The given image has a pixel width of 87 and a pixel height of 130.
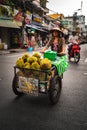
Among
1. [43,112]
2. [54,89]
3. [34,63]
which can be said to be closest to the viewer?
[43,112]

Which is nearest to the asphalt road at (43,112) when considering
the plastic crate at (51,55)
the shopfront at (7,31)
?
the plastic crate at (51,55)

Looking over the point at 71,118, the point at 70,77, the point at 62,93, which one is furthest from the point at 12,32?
the point at 71,118

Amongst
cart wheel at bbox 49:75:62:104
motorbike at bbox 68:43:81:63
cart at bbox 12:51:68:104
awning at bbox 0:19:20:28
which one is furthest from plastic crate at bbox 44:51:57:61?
awning at bbox 0:19:20:28

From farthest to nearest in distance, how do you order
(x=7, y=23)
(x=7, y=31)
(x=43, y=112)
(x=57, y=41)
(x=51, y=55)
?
(x=7, y=31) < (x=7, y=23) < (x=57, y=41) < (x=51, y=55) < (x=43, y=112)

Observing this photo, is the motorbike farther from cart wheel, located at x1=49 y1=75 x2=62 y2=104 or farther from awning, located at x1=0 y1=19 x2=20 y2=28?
awning, located at x1=0 y1=19 x2=20 y2=28

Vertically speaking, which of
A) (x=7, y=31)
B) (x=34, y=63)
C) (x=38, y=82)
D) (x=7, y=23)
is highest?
(x=7, y=23)

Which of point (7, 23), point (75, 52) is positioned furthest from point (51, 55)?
point (7, 23)

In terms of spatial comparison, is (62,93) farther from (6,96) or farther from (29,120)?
(29,120)

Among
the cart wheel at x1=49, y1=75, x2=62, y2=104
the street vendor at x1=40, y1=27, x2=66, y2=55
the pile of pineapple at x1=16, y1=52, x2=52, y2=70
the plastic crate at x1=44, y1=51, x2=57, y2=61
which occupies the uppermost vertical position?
the street vendor at x1=40, y1=27, x2=66, y2=55

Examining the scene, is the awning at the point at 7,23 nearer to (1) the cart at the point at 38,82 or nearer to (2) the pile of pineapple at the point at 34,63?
(2) the pile of pineapple at the point at 34,63

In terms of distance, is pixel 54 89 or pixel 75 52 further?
pixel 75 52

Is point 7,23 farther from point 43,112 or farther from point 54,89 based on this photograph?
point 43,112

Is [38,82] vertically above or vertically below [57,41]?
below

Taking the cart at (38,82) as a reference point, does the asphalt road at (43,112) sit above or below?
below
